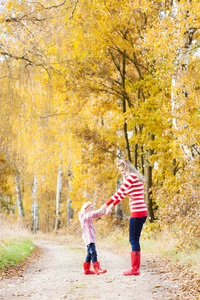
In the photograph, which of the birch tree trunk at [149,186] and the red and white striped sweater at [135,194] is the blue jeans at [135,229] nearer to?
the red and white striped sweater at [135,194]

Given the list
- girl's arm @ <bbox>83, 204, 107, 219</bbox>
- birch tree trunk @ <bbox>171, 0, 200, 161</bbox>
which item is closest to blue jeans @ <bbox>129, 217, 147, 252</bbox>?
girl's arm @ <bbox>83, 204, 107, 219</bbox>

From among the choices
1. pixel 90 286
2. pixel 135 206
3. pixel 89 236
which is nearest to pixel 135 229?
pixel 135 206

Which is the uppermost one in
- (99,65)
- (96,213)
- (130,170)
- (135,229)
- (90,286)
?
(99,65)

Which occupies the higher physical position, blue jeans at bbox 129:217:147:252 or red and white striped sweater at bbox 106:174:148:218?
red and white striped sweater at bbox 106:174:148:218

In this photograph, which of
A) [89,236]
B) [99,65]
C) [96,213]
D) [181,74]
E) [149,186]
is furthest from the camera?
[99,65]

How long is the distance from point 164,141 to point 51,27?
613cm

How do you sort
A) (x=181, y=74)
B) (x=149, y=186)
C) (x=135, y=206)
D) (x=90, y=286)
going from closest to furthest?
(x=90, y=286)
(x=135, y=206)
(x=181, y=74)
(x=149, y=186)

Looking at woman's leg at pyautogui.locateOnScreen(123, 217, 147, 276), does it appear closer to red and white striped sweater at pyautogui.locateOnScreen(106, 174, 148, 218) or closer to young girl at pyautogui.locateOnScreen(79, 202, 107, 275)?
red and white striped sweater at pyautogui.locateOnScreen(106, 174, 148, 218)

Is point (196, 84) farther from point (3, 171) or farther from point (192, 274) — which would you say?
A: point (3, 171)

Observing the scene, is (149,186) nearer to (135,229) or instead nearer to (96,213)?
(96,213)

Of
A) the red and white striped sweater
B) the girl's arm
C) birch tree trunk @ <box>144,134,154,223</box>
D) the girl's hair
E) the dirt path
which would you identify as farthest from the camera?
birch tree trunk @ <box>144,134,154,223</box>

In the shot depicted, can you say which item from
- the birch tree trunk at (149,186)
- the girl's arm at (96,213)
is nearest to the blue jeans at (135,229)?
the girl's arm at (96,213)

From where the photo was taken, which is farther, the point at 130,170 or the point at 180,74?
the point at 180,74

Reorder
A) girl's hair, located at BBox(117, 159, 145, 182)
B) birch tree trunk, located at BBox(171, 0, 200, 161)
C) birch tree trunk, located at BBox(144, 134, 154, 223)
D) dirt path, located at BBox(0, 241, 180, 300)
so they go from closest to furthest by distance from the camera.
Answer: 1. dirt path, located at BBox(0, 241, 180, 300)
2. girl's hair, located at BBox(117, 159, 145, 182)
3. birch tree trunk, located at BBox(171, 0, 200, 161)
4. birch tree trunk, located at BBox(144, 134, 154, 223)
